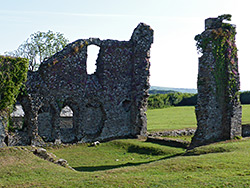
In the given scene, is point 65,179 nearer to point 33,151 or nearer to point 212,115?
point 33,151

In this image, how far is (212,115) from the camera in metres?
19.8

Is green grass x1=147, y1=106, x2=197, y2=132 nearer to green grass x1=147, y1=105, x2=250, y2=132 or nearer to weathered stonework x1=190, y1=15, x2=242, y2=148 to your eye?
green grass x1=147, y1=105, x2=250, y2=132

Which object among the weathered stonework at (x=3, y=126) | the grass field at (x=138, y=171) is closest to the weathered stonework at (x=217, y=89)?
the grass field at (x=138, y=171)

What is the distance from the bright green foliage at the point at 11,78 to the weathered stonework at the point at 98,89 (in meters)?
0.90

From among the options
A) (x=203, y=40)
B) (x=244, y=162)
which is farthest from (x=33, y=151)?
(x=203, y=40)

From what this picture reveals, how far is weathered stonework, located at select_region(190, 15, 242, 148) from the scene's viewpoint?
19.6m

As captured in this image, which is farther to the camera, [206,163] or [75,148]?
[75,148]

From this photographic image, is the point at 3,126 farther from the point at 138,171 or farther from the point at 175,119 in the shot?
the point at 175,119

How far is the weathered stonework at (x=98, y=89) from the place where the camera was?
76.8 feet

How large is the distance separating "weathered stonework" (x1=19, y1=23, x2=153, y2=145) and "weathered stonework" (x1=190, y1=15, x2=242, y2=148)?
21.9ft

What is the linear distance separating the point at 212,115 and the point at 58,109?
34.3 feet

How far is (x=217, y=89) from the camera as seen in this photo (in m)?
20.1

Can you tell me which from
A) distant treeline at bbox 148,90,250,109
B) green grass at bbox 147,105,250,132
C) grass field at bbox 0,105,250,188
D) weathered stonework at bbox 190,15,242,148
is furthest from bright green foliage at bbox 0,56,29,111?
distant treeline at bbox 148,90,250,109

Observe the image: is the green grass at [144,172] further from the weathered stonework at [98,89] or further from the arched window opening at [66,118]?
the arched window opening at [66,118]
